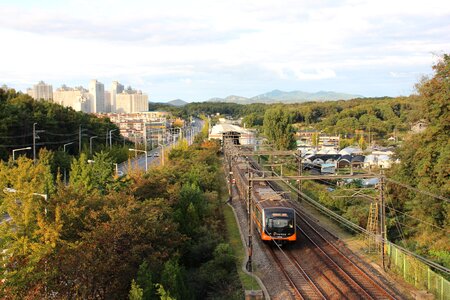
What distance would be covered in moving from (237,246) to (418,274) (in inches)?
355

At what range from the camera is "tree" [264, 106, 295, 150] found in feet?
199

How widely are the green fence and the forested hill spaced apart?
108ft

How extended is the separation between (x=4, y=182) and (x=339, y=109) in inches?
4444

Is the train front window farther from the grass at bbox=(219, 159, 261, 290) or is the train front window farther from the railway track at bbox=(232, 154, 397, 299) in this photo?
the grass at bbox=(219, 159, 261, 290)

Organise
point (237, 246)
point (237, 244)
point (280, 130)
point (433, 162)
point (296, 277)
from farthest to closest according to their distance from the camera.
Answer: point (280, 130), point (433, 162), point (237, 244), point (237, 246), point (296, 277)

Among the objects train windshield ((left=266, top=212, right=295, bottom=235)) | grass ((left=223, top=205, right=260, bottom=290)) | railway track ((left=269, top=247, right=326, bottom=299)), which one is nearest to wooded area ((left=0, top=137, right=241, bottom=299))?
grass ((left=223, top=205, right=260, bottom=290))

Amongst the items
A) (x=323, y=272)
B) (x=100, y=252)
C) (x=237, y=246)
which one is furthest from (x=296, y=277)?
(x=100, y=252)

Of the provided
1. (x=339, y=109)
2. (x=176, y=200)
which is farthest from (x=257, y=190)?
(x=339, y=109)

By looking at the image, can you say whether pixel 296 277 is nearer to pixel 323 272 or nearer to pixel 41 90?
pixel 323 272

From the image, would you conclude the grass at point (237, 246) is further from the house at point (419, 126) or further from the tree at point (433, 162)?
the house at point (419, 126)

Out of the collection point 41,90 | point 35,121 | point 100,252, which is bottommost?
point 100,252

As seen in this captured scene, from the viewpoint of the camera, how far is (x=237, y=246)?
936 inches

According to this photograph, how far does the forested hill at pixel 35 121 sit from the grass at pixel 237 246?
20939 mm

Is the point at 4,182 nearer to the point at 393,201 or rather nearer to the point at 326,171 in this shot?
the point at 393,201
